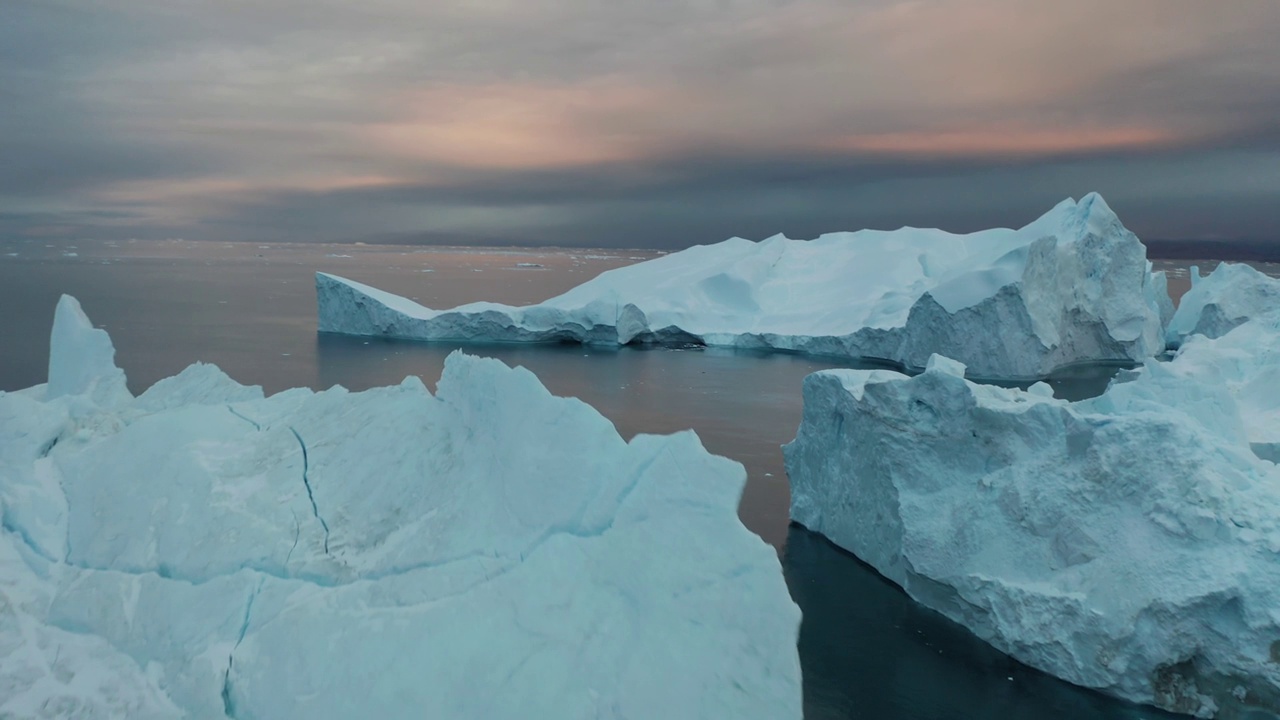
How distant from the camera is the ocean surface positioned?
4426mm

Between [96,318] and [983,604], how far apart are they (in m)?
19.5

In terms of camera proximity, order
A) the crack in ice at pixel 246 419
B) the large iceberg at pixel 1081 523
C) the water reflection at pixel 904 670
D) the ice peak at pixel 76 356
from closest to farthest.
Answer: the large iceberg at pixel 1081 523 < the water reflection at pixel 904 670 < the crack in ice at pixel 246 419 < the ice peak at pixel 76 356

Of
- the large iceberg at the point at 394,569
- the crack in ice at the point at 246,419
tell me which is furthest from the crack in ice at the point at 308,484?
the crack in ice at the point at 246,419

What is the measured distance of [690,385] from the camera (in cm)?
1316

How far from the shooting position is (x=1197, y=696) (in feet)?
13.6

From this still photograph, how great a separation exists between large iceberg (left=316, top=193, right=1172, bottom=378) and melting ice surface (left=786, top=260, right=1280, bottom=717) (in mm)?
7438

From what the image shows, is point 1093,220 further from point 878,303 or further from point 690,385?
point 690,385

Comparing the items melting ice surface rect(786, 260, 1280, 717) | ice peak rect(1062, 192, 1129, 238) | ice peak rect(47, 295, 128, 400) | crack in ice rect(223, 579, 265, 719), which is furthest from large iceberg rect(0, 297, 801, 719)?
ice peak rect(1062, 192, 1129, 238)

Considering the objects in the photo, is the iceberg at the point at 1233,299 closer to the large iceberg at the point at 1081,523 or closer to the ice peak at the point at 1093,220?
the ice peak at the point at 1093,220

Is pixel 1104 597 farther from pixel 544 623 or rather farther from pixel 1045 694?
pixel 544 623

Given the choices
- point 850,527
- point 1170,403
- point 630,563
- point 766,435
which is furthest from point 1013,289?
point 630,563

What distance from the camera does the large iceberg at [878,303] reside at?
13586mm

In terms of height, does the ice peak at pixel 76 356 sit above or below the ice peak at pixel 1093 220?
below

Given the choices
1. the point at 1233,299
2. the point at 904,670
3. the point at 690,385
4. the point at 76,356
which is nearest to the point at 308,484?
the point at 76,356
